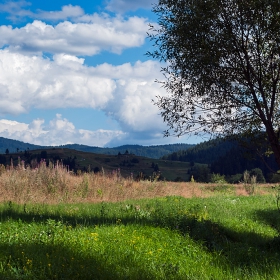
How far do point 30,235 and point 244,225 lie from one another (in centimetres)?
916

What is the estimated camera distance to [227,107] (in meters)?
13.7

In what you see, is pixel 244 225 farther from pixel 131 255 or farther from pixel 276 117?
pixel 131 255

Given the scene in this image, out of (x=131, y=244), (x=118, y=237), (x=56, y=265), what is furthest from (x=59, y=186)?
(x=56, y=265)

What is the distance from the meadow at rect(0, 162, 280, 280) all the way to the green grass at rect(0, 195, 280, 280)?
2 cm

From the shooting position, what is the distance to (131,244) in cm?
1018

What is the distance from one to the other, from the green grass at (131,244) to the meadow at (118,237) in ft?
0.07

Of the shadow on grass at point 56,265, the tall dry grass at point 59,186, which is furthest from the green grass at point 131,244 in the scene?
the tall dry grass at point 59,186

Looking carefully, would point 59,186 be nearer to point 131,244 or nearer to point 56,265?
point 131,244

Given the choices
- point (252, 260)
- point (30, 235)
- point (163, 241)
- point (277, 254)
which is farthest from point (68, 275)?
point (277, 254)

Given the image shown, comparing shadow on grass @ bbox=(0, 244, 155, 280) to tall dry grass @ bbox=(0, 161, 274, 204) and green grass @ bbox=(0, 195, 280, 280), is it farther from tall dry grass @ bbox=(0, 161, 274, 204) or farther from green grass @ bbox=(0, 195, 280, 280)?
tall dry grass @ bbox=(0, 161, 274, 204)

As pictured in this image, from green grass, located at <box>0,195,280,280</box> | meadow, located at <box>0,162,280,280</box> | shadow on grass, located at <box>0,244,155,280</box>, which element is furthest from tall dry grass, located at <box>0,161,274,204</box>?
shadow on grass, located at <box>0,244,155,280</box>

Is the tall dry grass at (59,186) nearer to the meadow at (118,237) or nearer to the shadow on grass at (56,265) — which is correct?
the meadow at (118,237)

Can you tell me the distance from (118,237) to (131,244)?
627mm

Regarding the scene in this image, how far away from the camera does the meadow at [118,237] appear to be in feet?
26.7
